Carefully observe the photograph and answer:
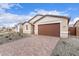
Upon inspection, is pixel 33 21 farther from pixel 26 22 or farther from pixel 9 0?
pixel 9 0

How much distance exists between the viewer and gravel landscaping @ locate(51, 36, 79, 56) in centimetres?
274

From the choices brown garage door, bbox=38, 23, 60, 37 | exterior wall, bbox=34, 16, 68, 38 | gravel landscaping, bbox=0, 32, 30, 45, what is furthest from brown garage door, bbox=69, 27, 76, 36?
gravel landscaping, bbox=0, 32, 30, 45

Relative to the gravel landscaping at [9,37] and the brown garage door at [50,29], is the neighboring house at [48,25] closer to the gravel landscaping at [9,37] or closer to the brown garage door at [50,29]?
the brown garage door at [50,29]

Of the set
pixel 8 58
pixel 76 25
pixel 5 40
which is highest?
pixel 76 25

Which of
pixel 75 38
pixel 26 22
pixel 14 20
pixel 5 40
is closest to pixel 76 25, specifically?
pixel 75 38

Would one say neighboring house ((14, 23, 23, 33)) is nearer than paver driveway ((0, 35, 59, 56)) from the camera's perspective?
No

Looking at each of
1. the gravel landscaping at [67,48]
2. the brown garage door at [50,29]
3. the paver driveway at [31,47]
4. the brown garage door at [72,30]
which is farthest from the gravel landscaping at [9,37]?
the brown garage door at [72,30]

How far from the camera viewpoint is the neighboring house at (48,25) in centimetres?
283

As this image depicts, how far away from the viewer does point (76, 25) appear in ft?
9.24

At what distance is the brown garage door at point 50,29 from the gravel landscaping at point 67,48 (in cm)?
21

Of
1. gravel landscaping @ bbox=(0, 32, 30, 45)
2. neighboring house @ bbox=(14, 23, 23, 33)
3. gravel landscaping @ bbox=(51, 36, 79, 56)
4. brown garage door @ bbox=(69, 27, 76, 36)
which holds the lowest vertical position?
gravel landscaping @ bbox=(51, 36, 79, 56)

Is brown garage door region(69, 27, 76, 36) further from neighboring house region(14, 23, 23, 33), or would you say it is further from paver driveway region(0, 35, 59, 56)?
neighboring house region(14, 23, 23, 33)

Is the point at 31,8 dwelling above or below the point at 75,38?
above

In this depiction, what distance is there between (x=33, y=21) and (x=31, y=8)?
0.24 metres
